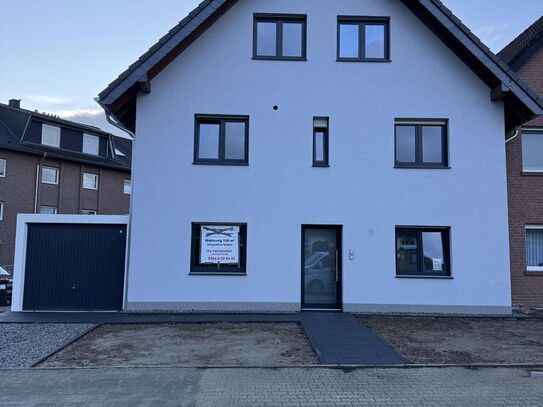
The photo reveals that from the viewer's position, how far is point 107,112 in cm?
1059

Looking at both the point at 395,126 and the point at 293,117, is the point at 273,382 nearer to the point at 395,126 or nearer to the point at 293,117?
the point at 293,117

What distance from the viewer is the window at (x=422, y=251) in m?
10.7

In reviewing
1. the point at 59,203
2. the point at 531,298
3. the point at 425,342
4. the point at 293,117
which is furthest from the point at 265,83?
the point at 59,203

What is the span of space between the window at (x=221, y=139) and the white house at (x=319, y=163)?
0.04 meters

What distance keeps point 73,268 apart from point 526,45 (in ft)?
44.9

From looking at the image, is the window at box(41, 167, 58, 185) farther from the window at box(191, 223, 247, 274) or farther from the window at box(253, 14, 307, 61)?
the window at box(253, 14, 307, 61)

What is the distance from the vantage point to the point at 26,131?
85.6ft

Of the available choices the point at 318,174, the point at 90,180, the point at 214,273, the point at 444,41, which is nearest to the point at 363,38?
the point at 444,41

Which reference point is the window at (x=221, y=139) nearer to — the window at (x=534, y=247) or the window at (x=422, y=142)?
the window at (x=422, y=142)

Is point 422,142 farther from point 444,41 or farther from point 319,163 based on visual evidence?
point 319,163

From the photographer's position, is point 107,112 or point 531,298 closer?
point 107,112

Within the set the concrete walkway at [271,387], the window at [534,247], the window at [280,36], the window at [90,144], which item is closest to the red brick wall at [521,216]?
the window at [534,247]

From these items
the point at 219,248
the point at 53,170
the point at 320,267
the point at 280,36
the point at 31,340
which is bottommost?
the point at 31,340

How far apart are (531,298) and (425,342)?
5611 mm
